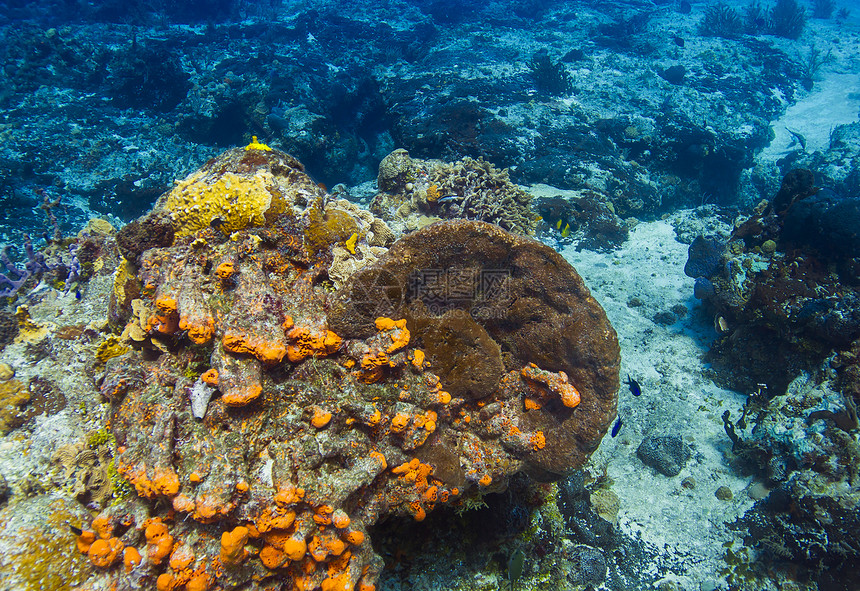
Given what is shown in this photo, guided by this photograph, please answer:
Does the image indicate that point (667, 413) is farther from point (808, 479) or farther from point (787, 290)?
point (787, 290)

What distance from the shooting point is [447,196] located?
249 inches

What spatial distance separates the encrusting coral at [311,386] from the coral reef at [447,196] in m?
2.85

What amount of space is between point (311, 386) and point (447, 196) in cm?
439

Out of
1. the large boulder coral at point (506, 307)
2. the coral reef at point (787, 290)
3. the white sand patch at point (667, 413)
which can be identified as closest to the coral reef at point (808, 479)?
the white sand patch at point (667, 413)

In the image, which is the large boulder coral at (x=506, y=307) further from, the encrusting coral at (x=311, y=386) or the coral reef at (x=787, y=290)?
the coral reef at (x=787, y=290)

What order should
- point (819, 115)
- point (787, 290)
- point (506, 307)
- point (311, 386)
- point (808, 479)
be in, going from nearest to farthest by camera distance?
point (311, 386) → point (506, 307) → point (808, 479) → point (787, 290) → point (819, 115)

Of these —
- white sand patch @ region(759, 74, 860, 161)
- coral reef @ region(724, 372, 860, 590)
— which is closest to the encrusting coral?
coral reef @ region(724, 372, 860, 590)

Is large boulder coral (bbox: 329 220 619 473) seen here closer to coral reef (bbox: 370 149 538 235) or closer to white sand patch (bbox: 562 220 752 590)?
white sand patch (bbox: 562 220 752 590)

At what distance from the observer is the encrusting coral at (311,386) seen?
2451 mm

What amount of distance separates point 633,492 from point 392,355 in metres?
4.50

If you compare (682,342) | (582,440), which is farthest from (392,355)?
(682,342)

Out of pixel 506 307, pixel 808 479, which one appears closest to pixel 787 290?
pixel 808 479

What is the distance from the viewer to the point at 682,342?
273 inches

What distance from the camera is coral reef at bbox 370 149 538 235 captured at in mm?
6547
